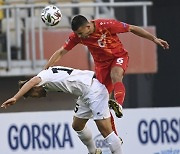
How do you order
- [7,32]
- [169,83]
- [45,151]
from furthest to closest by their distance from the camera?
[169,83]
[7,32]
[45,151]

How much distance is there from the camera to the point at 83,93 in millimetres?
12742

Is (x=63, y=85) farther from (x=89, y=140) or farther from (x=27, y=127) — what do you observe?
(x=27, y=127)

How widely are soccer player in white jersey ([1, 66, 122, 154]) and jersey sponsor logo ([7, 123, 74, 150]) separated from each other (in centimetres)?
124

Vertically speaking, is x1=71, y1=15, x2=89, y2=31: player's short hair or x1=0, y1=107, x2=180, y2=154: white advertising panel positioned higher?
x1=71, y1=15, x2=89, y2=31: player's short hair

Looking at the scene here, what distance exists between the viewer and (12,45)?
1656 cm

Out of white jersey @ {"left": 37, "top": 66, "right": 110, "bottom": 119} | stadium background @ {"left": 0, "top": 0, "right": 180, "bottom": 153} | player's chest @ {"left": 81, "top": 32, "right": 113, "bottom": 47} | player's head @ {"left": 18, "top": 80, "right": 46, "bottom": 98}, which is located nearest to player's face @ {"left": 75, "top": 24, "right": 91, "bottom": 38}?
player's chest @ {"left": 81, "top": 32, "right": 113, "bottom": 47}

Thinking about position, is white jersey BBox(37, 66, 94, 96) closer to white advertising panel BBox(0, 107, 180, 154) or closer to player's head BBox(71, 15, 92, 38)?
player's head BBox(71, 15, 92, 38)

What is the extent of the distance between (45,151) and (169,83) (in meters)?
4.84

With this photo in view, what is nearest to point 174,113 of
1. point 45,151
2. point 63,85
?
point 45,151

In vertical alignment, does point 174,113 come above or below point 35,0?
below

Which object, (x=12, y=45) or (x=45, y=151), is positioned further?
(x=12, y=45)

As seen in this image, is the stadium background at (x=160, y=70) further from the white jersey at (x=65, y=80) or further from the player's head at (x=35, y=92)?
the player's head at (x=35, y=92)

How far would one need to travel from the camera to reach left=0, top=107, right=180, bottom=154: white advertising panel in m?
14.2

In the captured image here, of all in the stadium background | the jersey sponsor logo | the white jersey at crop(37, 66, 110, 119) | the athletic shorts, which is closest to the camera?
the white jersey at crop(37, 66, 110, 119)
